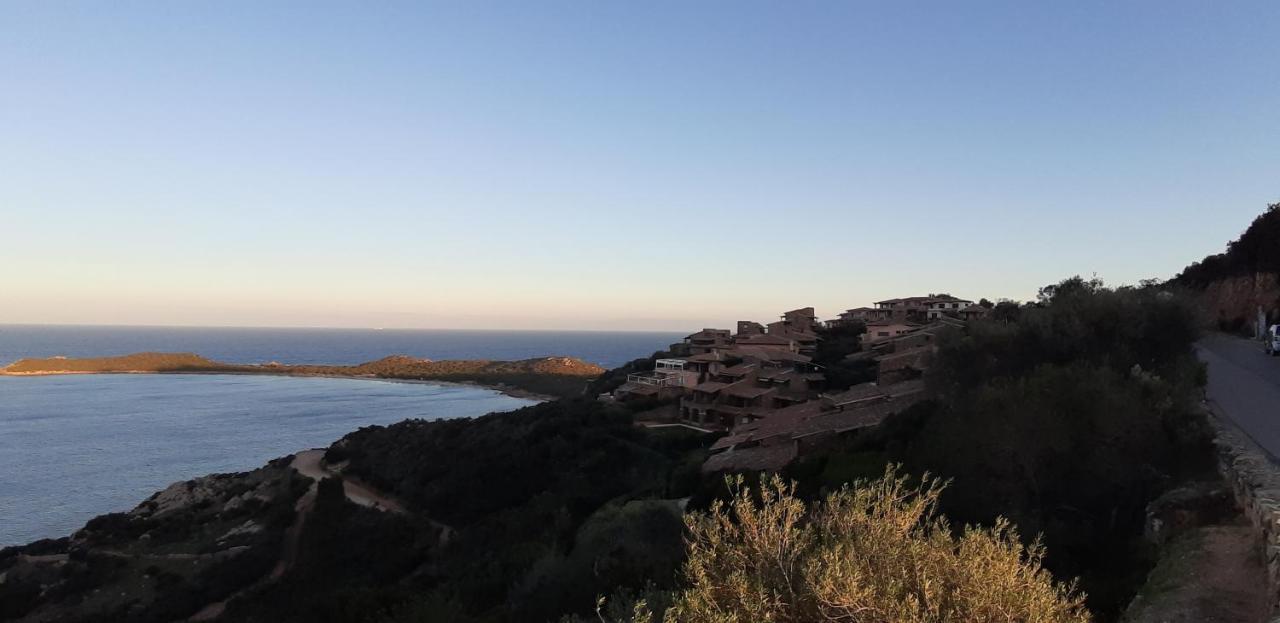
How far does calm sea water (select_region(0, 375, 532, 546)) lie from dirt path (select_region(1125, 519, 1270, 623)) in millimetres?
46727

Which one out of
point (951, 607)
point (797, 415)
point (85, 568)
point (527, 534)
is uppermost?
point (951, 607)

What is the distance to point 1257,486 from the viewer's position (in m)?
10.1

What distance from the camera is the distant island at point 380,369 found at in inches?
4459

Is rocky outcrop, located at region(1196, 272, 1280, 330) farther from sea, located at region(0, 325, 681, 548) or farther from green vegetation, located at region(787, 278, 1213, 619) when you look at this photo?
sea, located at region(0, 325, 681, 548)

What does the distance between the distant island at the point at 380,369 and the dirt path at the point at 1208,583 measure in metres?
96.9

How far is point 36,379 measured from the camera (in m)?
116

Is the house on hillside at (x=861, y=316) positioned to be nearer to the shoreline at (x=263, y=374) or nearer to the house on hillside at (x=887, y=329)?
the house on hillside at (x=887, y=329)

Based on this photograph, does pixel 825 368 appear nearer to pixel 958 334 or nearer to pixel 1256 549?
pixel 958 334

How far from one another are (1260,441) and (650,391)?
3724cm

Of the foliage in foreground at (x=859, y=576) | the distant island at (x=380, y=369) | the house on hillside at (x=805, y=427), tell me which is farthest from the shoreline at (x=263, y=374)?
the foliage in foreground at (x=859, y=576)

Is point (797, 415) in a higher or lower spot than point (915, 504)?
lower

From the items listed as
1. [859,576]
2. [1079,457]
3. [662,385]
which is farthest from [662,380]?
[859,576]

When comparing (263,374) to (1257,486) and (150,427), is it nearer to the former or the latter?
(150,427)

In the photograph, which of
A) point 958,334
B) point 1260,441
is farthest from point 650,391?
point 1260,441
